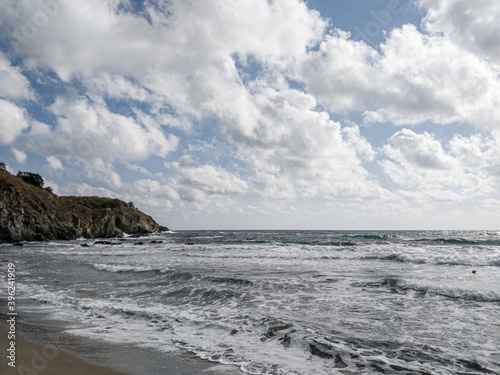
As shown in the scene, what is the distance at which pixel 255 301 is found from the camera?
9.40 meters

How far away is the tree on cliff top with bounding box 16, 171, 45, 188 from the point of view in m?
55.3

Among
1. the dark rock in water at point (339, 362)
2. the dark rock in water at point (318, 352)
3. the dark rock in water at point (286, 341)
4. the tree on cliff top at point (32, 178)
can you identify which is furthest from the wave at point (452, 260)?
the tree on cliff top at point (32, 178)

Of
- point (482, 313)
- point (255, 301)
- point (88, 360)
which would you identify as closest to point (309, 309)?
point (255, 301)

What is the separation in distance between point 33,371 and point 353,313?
669cm

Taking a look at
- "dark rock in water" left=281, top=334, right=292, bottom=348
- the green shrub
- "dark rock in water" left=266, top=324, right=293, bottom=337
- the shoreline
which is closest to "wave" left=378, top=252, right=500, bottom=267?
"dark rock in water" left=266, top=324, right=293, bottom=337

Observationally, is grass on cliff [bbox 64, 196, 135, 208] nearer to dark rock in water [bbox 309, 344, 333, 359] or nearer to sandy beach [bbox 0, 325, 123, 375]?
sandy beach [bbox 0, 325, 123, 375]

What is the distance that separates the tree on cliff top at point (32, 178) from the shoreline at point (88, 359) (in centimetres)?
5958

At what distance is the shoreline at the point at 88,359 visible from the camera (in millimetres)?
4457

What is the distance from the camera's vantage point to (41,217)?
148ft

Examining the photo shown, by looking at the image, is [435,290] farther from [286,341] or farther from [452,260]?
[452,260]

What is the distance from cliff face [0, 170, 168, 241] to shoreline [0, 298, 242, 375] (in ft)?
139

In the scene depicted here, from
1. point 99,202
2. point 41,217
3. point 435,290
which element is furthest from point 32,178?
point 435,290

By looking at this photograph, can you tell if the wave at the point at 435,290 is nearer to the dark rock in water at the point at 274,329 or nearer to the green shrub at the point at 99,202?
the dark rock in water at the point at 274,329

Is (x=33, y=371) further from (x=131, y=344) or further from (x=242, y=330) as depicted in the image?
(x=242, y=330)
